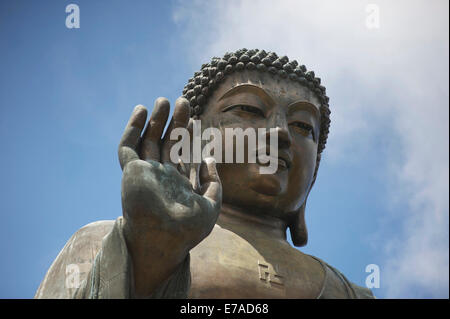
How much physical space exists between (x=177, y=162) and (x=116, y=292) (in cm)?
142

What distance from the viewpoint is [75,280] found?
749 cm

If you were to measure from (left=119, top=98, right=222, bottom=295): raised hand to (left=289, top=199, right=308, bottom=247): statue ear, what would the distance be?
3.02 metres

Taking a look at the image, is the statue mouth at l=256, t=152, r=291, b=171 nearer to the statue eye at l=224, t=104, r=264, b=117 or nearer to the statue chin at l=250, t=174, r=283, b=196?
the statue chin at l=250, t=174, r=283, b=196

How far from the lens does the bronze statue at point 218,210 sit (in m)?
Answer: 6.71

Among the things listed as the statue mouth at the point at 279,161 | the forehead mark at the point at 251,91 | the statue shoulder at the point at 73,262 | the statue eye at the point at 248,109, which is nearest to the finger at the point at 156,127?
the statue shoulder at the point at 73,262

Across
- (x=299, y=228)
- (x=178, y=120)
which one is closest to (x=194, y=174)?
(x=178, y=120)

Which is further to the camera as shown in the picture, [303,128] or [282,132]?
[303,128]

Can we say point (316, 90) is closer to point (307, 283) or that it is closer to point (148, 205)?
point (307, 283)

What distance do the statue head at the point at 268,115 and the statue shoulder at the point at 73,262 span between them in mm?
1861

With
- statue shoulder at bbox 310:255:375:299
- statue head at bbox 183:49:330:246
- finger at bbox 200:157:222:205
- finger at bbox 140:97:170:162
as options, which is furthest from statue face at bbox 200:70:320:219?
finger at bbox 140:97:170:162

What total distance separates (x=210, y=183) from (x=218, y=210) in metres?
0.38

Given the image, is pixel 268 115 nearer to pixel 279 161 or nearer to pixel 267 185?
pixel 279 161

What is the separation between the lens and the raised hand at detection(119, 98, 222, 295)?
6605mm

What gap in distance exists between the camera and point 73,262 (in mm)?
7742
